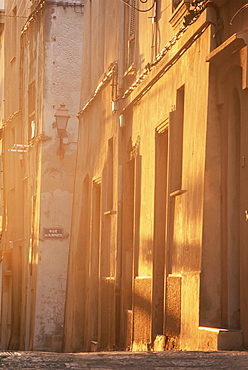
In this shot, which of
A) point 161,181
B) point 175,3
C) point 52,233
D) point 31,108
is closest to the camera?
point 175,3

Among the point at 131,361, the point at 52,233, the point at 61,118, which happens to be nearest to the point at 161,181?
the point at 131,361

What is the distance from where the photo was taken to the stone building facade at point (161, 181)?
964 centimetres

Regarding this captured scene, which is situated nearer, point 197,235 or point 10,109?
point 197,235

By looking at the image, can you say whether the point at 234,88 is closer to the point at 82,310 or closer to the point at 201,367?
the point at 201,367

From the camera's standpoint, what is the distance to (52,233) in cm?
2311

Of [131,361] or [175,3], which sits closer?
[131,361]

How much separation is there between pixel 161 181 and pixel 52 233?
1044cm

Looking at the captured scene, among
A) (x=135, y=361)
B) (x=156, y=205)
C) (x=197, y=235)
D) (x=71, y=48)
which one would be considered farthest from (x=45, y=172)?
(x=135, y=361)

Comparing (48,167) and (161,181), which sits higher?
(48,167)

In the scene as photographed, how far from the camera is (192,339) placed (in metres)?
10.0

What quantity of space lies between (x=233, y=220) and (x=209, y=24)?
1996 mm

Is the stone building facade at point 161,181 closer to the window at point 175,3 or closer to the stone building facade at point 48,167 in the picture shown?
the window at point 175,3

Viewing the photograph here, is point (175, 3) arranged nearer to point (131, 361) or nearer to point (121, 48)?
point (121, 48)

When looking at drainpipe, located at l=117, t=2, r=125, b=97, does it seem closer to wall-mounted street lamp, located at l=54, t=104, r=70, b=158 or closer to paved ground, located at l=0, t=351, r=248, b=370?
wall-mounted street lamp, located at l=54, t=104, r=70, b=158
